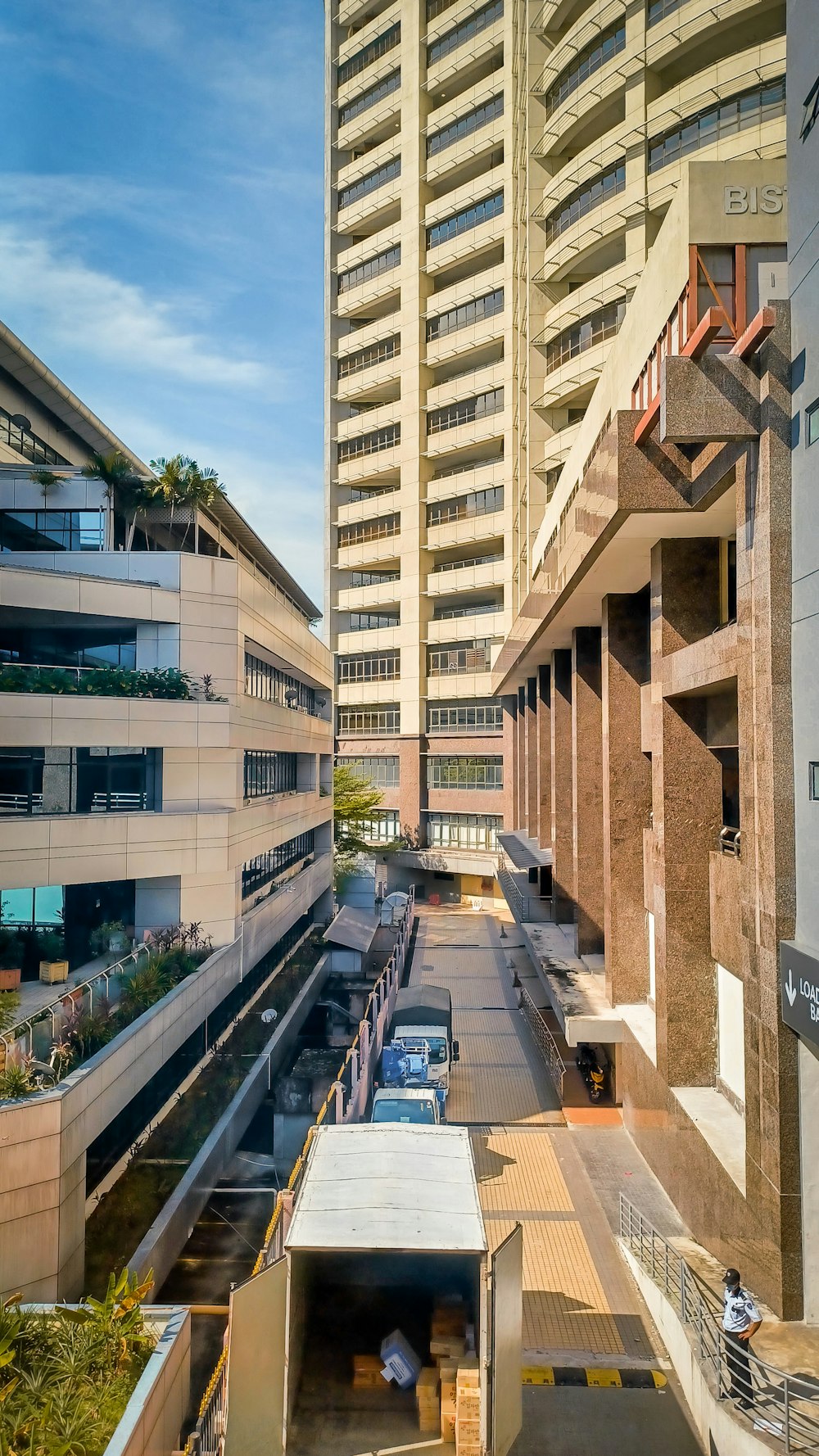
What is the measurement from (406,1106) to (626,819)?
7.89 metres

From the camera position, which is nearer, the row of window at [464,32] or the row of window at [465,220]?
the row of window at [464,32]

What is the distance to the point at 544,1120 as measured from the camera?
21922 millimetres

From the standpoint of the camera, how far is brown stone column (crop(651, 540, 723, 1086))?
16.2 meters

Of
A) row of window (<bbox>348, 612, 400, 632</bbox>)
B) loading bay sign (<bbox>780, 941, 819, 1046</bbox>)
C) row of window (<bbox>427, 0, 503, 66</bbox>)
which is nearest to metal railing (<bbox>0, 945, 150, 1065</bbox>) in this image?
loading bay sign (<bbox>780, 941, 819, 1046</bbox>)

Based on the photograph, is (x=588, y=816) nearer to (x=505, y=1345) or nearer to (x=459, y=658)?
(x=505, y=1345)

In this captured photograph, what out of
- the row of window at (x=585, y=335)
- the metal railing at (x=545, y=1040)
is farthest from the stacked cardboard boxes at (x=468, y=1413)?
the row of window at (x=585, y=335)

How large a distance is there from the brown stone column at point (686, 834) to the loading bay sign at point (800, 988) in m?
5.47

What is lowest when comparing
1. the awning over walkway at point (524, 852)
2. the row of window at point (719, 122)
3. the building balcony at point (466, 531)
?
the awning over walkway at point (524, 852)

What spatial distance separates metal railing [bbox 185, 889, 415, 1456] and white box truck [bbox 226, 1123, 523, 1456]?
1.11 ft

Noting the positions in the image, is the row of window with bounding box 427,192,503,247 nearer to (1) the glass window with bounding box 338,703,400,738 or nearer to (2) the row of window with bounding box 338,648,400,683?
(2) the row of window with bounding box 338,648,400,683

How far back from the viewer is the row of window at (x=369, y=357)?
64.8 meters

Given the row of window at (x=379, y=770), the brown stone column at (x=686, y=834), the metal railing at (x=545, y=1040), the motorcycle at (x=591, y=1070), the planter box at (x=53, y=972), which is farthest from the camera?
the row of window at (x=379, y=770)

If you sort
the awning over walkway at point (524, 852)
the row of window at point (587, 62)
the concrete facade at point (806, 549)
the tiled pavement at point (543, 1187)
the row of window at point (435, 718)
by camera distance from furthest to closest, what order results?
the row of window at point (435, 718) → the row of window at point (587, 62) → the awning over walkway at point (524, 852) → the tiled pavement at point (543, 1187) → the concrete facade at point (806, 549)

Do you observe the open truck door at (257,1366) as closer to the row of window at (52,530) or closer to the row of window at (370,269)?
the row of window at (52,530)
